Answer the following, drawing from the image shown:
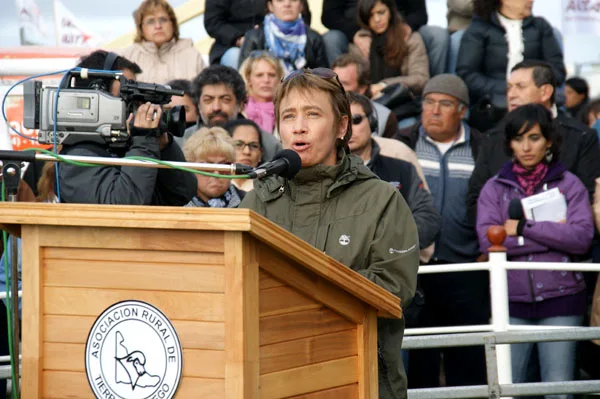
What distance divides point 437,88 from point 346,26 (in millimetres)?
1326

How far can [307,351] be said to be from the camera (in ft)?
10.8

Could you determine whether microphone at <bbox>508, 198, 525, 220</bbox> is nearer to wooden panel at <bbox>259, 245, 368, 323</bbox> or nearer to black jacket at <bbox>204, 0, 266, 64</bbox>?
black jacket at <bbox>204, 0, 266, 64</bbox>

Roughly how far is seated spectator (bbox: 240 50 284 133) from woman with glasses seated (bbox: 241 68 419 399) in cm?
438

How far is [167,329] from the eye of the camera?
3.03 meters

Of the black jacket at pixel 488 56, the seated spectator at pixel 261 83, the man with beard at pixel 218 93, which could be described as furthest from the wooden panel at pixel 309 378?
the black jacket at pixel 488 56

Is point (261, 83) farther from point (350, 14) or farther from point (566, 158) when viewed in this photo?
point (566, 158)

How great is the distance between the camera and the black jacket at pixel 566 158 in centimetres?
779

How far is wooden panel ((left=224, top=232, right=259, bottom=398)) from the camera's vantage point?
2941mm

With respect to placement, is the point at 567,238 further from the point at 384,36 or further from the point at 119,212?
the point at 119,212

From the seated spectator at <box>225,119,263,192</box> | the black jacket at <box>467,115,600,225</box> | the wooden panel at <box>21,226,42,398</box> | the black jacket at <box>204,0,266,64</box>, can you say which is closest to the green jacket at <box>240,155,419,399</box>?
the wooden panel at <box>21,226,42,398</box>

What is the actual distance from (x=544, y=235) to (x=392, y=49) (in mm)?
2495

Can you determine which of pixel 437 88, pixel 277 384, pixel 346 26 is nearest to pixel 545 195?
pixel 437 88

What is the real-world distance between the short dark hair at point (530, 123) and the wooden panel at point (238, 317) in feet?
16.0

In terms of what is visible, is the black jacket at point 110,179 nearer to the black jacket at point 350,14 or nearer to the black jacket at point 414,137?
the black jacket at point 414,137
